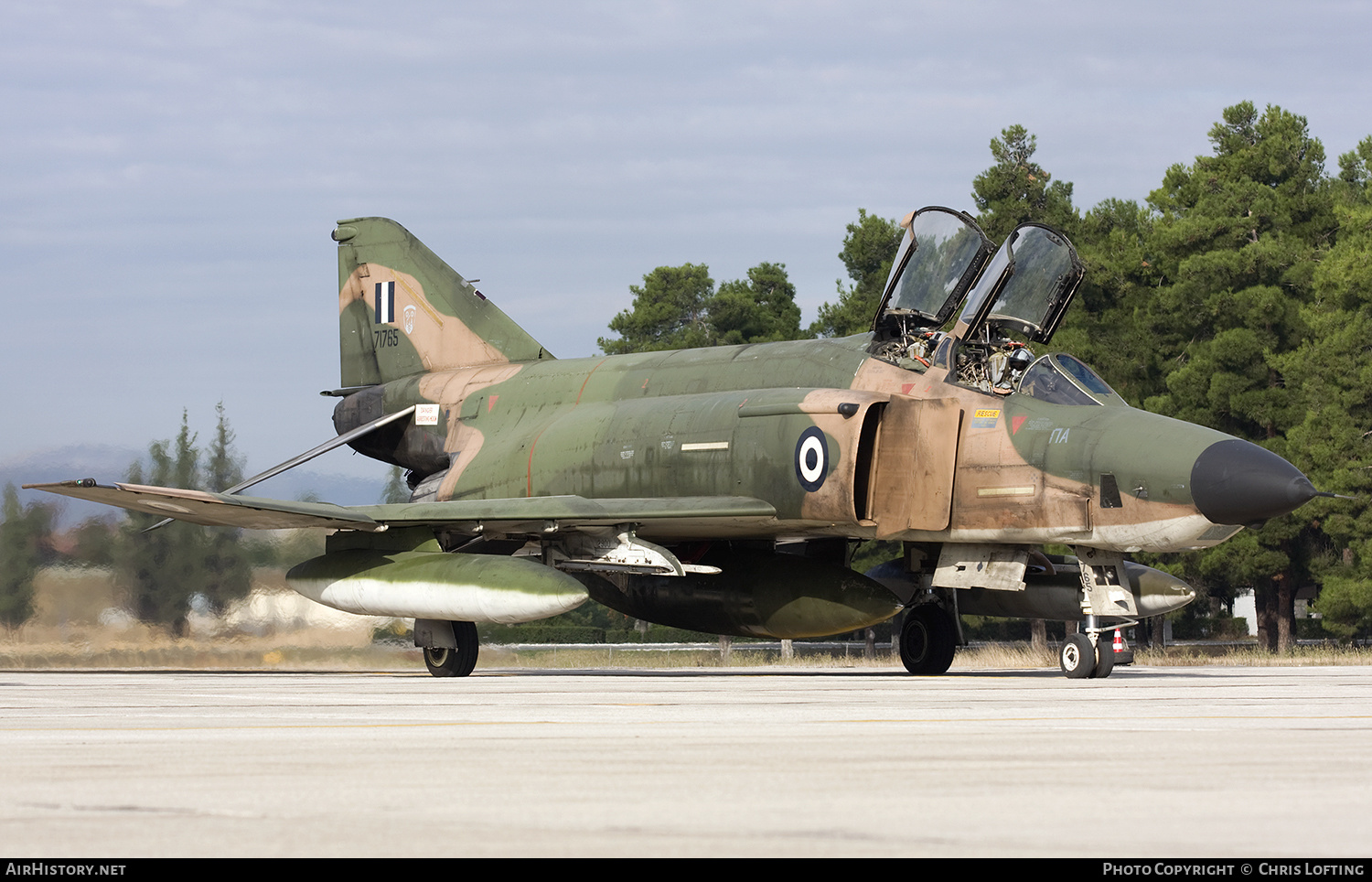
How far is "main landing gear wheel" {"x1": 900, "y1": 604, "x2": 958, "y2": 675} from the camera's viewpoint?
17.7m

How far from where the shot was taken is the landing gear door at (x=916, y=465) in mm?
16094

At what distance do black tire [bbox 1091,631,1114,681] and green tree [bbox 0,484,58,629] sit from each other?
524 inches

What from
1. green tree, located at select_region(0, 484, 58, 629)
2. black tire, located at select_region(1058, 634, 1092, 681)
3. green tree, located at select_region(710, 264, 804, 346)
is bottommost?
black tire, located at select_region(1058, 634, 1092, 681)

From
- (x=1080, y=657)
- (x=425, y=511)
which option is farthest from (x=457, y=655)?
(x=1080, y=657)

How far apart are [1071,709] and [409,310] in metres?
14.4

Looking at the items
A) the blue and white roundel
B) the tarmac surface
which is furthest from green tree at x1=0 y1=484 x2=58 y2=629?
the blue and white roundel

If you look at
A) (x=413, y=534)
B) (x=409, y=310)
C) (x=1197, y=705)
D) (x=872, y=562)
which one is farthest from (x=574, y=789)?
(x=872, y=562)

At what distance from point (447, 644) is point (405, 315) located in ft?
21.4

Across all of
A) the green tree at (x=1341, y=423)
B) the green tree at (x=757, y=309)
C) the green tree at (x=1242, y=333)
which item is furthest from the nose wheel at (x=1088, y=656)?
the green tree at (x=757, y=309)

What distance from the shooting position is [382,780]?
245 inches

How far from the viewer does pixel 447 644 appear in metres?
17.9

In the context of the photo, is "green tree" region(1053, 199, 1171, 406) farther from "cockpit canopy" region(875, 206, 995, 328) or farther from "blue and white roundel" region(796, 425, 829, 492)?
"blue and white roundel" region(796, 425, 829, 492)

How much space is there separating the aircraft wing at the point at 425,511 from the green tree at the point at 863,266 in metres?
20.3

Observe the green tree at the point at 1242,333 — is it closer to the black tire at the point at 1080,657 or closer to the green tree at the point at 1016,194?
the green tree at the point at 1016,194
